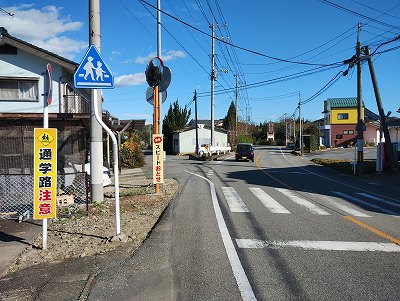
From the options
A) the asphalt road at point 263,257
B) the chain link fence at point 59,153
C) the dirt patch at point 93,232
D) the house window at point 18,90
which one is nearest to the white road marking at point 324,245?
the asphalt road at point 263,257

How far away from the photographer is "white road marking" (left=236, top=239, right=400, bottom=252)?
18.4 feet

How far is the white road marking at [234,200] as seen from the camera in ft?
29.9

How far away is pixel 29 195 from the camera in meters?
9.12

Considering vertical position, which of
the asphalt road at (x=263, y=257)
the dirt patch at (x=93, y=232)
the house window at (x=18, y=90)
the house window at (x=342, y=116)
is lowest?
the asphalt road at (x=263, y=257)

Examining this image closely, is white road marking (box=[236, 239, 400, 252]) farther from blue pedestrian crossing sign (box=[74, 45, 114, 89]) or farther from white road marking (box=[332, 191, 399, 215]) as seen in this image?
white road marking (box=[332, 191, 399, 215])

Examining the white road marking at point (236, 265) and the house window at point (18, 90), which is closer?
the white road marking at point (236, 265)

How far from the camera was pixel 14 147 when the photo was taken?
1049 cm

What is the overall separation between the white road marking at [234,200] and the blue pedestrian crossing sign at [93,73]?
4.58 meters

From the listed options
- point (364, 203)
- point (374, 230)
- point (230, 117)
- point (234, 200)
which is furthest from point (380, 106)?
point (230, 117)

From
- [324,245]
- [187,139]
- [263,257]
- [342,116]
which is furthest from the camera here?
[342,116]

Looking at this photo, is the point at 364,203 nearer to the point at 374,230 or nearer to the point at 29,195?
the point at 374,230

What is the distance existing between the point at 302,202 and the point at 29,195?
731cm

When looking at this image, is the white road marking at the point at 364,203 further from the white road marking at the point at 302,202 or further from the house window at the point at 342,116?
the house window at the point at 342,116

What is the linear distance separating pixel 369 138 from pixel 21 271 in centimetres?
6751
